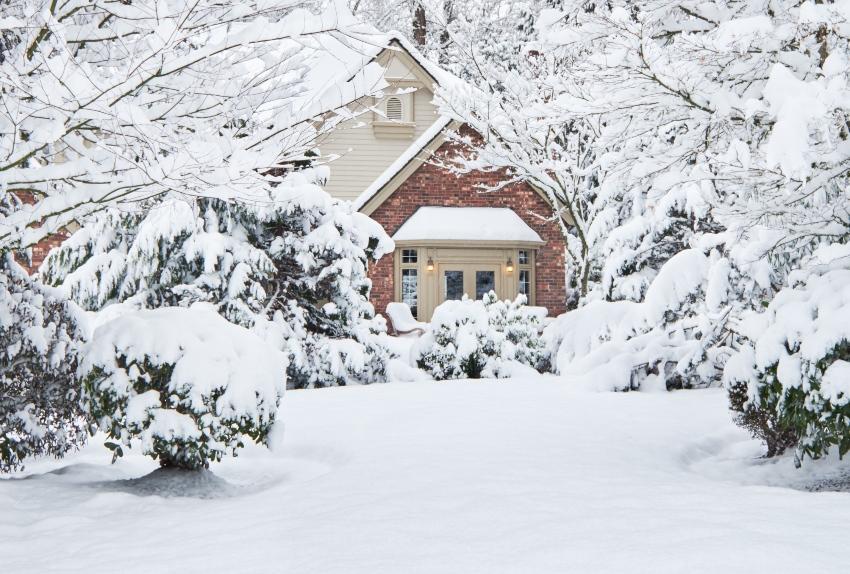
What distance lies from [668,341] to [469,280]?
9115 mm

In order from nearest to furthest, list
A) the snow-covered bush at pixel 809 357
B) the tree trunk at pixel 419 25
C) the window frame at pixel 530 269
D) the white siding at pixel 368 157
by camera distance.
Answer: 1. the snow-covered bush at pixel 809 357
2. the window frame at pixel 530 269
3. the white siding at pixel 368 157
4. the tree trunk at pixel 419 25

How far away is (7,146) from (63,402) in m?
2.26

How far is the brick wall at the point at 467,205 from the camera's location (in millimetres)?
20047

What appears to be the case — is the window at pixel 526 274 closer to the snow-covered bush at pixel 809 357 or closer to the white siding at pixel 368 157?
the white siding at pixel 368 157

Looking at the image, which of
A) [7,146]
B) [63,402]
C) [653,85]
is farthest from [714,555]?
[63,402]

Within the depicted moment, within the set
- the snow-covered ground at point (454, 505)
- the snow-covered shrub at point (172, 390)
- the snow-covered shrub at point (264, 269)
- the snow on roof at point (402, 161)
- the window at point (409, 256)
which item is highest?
the snow on roof at point (402, 161)

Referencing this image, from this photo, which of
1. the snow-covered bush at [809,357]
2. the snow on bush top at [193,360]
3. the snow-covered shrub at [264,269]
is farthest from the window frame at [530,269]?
the snow on bush top at [193,360]

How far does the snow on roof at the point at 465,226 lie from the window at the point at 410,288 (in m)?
1.02

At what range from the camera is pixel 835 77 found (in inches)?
188

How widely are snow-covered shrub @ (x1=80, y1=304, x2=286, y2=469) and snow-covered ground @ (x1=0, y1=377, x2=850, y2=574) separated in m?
0.38

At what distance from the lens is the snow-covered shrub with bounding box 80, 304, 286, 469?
5727 millimetres

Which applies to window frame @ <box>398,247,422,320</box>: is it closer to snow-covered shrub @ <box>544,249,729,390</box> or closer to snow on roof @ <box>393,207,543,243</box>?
A: snow on roof @ <box>393,207,543,243</box>

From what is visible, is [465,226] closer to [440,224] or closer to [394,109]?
[440,224]

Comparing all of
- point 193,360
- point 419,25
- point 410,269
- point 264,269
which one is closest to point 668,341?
point 264,269
